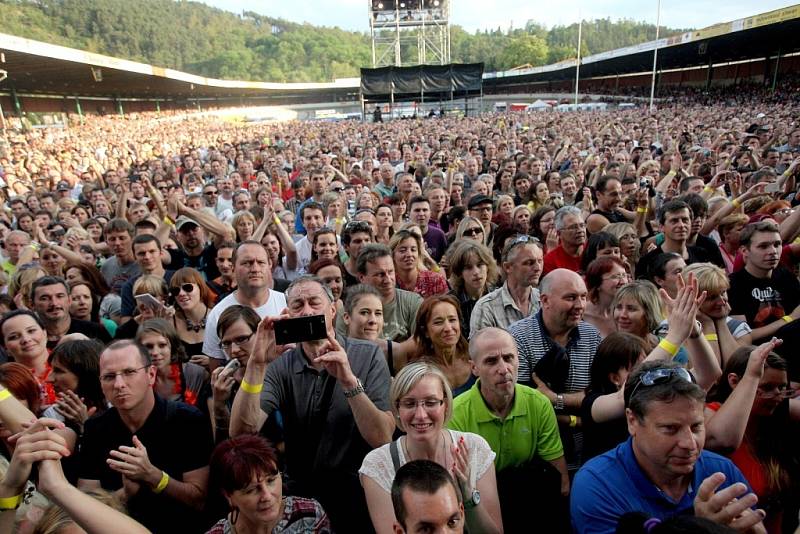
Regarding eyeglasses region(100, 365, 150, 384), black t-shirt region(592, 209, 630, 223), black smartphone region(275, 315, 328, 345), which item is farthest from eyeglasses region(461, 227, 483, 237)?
eyeglasses region(100, 365, 150, 384)

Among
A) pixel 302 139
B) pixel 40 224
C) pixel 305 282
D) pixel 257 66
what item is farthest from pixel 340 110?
pixel 305 282

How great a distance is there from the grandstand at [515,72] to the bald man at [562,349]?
772 inches

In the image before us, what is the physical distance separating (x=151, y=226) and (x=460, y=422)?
4.85 metres

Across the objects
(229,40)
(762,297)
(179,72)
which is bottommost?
(762,297)

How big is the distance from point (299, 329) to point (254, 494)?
2.50 feet

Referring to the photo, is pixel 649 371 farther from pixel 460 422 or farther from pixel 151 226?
pixel 151 226

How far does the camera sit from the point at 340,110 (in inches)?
2936

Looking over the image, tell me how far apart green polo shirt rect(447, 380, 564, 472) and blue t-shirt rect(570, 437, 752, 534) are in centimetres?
50

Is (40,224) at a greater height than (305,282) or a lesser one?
lesser

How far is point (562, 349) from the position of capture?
3.30 m

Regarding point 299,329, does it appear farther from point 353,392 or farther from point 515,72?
point 515,72

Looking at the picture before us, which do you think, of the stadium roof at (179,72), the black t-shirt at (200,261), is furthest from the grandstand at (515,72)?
the black t-shirt at (200,261)

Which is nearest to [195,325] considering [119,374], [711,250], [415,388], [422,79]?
[119,374]

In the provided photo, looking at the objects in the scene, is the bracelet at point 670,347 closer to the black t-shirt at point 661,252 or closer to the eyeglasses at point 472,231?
the black t-shirt at point 661,252
